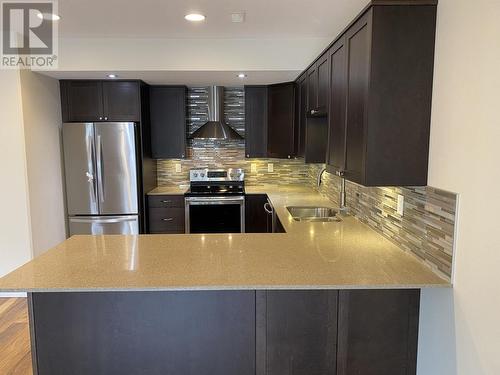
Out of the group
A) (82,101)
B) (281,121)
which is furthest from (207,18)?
(82,101)

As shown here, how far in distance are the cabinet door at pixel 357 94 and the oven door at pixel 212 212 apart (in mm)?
2277

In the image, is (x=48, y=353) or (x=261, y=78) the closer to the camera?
(x=48, y=353)

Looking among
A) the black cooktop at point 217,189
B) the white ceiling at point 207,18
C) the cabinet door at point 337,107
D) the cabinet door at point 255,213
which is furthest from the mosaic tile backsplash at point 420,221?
the black cooktop at point 217,189

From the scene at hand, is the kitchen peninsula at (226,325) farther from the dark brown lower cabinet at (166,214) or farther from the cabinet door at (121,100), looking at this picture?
the cabinet door at (121,100)

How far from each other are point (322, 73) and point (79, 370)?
246 cm

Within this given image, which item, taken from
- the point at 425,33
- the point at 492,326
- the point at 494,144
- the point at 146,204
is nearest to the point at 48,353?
the point at 492,326

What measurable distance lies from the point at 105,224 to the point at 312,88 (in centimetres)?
271

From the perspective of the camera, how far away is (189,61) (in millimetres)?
3510

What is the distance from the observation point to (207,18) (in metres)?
2.87

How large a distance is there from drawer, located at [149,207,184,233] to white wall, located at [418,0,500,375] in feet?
10.2

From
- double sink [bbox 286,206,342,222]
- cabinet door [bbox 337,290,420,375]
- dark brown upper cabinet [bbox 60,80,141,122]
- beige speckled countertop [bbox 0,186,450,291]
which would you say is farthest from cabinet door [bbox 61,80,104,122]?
cabinet door [bbox 337,290,420,375]

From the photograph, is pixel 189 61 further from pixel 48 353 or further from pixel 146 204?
pixel 48 353

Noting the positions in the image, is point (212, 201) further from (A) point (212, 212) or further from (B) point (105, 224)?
(B) point (105, 224)

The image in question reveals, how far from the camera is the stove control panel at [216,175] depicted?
4.71m
